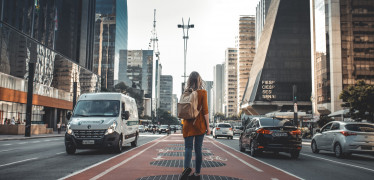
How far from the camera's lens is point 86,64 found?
96.8 metres

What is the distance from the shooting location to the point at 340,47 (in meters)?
60.9

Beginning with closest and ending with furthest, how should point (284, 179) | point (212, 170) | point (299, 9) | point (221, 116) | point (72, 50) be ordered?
point (284, 179) < point (212, 170) < point (72, 50) < point (299, 9) < point (221, 116)

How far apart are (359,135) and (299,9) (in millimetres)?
90808

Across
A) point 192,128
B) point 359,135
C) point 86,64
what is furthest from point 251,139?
point 86,64

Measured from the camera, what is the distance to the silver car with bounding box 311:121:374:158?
12.7m

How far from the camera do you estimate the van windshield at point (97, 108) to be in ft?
42.3

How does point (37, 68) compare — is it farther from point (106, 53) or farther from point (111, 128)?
point (106, 53)

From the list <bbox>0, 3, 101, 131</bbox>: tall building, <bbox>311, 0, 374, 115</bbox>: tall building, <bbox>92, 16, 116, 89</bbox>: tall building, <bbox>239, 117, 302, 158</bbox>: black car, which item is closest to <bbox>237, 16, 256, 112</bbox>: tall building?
<bbox>92, 16, 116, 89</bbox>: tall building

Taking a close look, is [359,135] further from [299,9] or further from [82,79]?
[299,9]

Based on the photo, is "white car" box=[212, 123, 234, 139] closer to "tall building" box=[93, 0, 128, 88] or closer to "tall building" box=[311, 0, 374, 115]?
"tall building" box=[311, 0, 374, 115]

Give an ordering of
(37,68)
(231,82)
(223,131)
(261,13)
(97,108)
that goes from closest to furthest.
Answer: (97,108)
(223,131)
(37,68)
(261,13)
(231,82)

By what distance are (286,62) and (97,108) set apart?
90.9 m

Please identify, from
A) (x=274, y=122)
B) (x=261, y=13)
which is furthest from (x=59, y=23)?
(x=261, y=13)

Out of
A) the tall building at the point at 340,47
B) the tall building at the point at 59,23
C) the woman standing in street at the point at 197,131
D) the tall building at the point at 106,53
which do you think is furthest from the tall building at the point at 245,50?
the woman standing in street at the point at 197,131
